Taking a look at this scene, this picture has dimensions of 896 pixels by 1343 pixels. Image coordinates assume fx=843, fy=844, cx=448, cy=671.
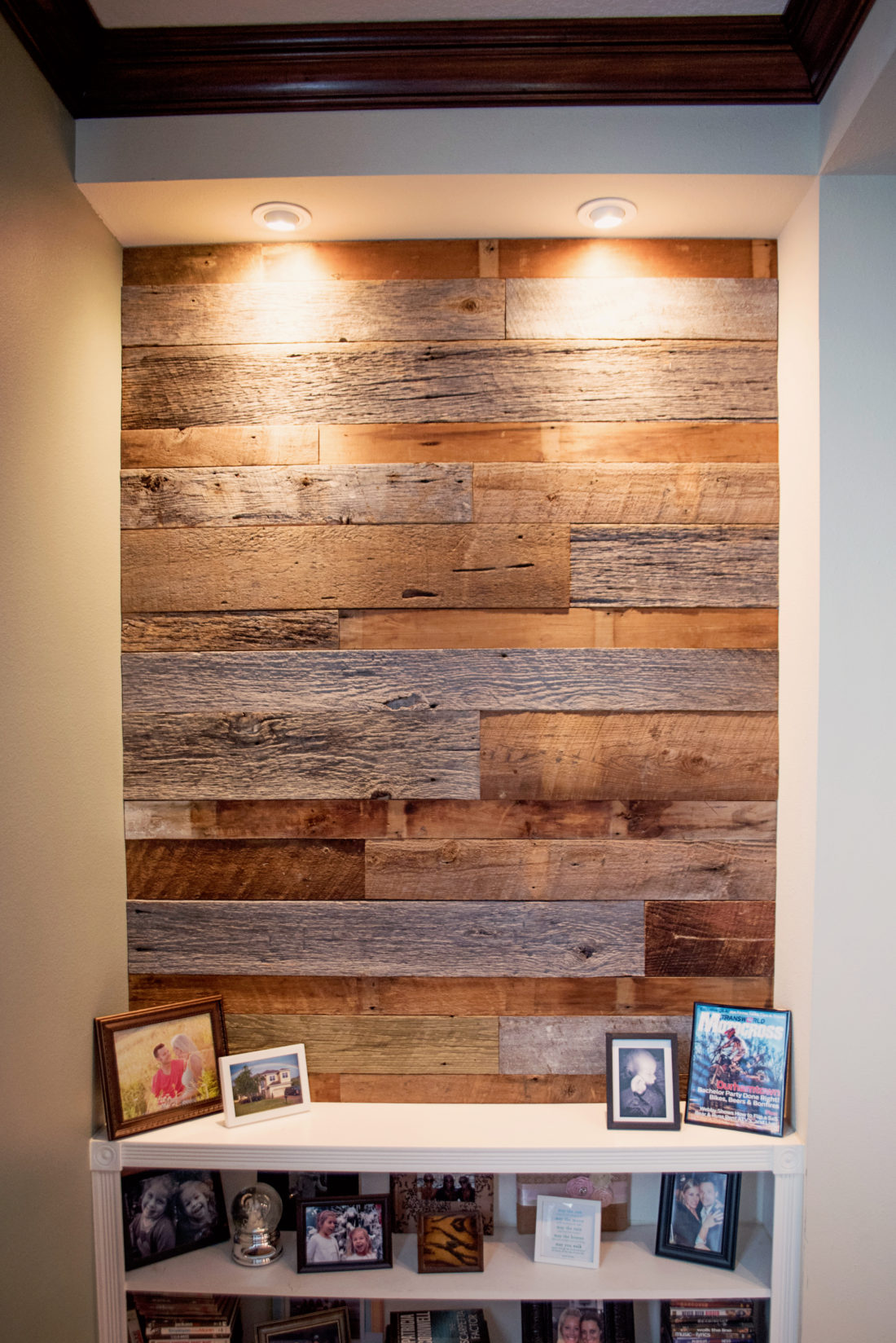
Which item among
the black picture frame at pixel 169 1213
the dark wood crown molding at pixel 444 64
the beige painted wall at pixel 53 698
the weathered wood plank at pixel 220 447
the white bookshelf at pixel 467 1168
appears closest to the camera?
the beige painted wall at pixel 53 698

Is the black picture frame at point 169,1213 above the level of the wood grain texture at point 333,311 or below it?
below

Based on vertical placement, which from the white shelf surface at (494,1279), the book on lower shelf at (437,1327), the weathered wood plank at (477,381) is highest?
the weathered wood plank at (477,381)

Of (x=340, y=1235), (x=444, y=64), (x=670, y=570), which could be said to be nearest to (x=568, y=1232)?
(x=340, y=1235)

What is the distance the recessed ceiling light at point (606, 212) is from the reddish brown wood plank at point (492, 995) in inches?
65.3

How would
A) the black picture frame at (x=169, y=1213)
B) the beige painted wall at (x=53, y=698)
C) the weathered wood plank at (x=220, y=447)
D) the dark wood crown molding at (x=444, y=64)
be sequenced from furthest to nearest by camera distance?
the weathered wood plank at (x=220, y=447) → the black picture frame at (x=169, y=1213) → the dark wood crown molding at (x=444, y=64) → the beige painted wall at (x=53, y=698)

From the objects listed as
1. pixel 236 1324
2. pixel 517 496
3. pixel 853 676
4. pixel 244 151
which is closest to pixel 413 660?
pixel 517 496

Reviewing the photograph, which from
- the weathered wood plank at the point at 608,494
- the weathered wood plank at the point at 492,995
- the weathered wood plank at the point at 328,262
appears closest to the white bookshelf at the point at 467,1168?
the weathered wood plank at the point at 492,995

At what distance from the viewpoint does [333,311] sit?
6.26 feet

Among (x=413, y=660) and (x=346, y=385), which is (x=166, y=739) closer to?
(x=413, y=660)

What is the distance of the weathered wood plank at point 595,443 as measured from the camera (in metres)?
1.90

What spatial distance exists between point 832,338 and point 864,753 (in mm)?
828

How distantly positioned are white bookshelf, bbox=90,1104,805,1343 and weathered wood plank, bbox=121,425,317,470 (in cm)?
146

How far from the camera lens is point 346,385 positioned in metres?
1.91

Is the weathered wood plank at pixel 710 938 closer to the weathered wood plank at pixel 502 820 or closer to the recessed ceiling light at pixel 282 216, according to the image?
the weathered wood plank at pixel 502 820
